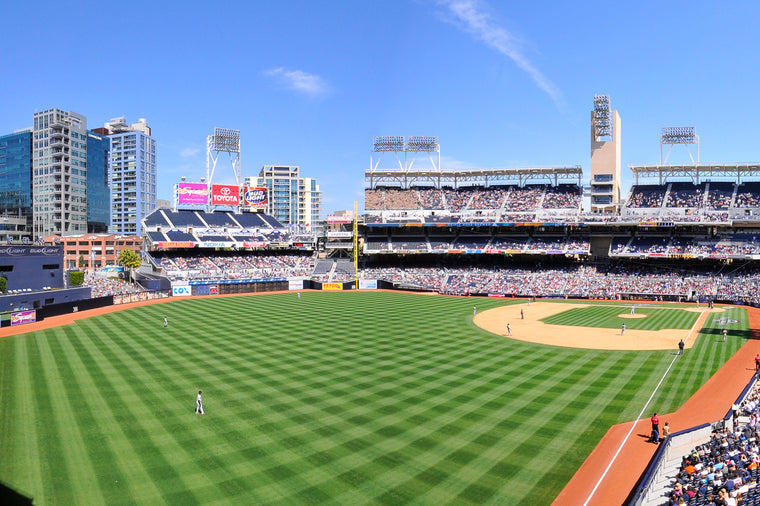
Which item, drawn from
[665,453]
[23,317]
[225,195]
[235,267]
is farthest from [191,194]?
[665,453]

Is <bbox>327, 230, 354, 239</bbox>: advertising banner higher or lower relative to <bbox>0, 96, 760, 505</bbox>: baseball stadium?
higher

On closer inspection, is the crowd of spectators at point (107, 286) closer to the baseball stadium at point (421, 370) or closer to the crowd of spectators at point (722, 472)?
the baseball stadium at point (421, 370)

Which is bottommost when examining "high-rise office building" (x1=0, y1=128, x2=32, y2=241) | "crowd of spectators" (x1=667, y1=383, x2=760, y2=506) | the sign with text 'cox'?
"crowd of spectators" (x1=667, y1=383, x2=760, y2=506)

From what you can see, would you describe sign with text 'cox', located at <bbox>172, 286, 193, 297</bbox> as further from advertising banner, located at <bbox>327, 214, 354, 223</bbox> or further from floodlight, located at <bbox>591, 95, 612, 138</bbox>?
floodlight, located at <bbox>591, 95, 612, 138</bbox>

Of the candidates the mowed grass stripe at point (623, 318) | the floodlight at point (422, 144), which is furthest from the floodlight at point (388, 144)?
the mowed grass stripe at point (623, 318)

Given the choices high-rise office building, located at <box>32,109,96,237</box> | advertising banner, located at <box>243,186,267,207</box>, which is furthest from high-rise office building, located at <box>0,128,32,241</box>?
advertising banner, located at <box>243,186,267,207</box>

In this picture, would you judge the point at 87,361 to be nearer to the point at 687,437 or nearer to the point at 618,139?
the point at 687,437

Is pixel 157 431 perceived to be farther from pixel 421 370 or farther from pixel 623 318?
pixel 623 318
